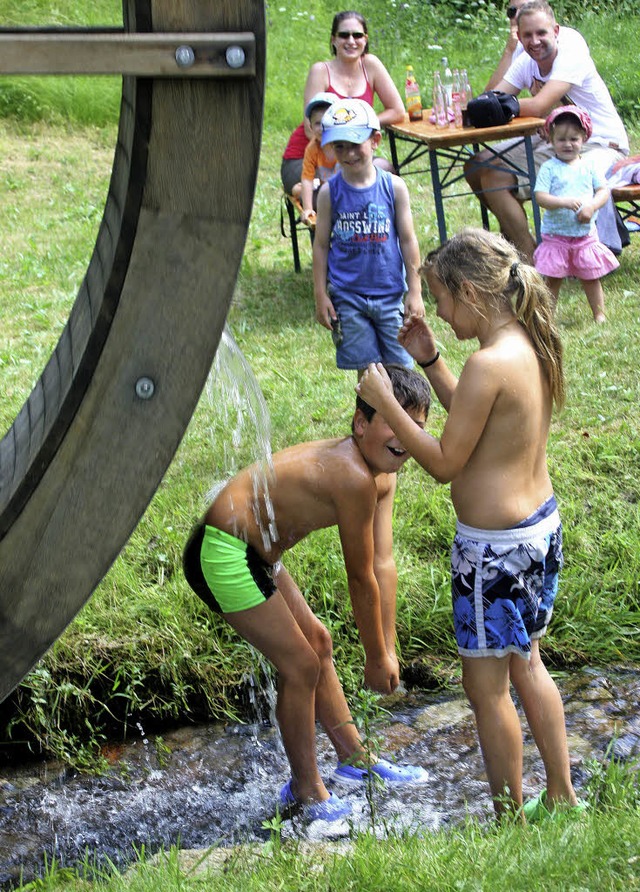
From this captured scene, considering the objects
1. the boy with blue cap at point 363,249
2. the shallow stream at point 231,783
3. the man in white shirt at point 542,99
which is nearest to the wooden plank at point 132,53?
the shallow stream at point 231,783

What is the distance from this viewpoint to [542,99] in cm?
712

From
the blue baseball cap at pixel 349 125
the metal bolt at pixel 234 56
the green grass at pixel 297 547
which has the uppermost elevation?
the blue baseball cap at pixel 349 125

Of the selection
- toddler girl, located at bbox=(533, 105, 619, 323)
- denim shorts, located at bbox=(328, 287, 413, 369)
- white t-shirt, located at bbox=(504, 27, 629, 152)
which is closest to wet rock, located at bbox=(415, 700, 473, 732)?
denim shorts, located at bbox=(328, 287, 413, 369)

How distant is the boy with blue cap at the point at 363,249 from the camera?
489 cm

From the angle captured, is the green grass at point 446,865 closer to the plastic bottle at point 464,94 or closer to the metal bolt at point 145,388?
the metal bolt at point 145,388

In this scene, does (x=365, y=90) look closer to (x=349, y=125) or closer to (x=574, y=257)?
(x=574, y=257)

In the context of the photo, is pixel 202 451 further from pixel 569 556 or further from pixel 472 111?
pixel 472 111

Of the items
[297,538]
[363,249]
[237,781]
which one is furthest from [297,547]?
[363,249]

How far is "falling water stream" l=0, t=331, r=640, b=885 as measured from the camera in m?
3.39

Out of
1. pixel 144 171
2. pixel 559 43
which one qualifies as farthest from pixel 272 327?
pixel 144 171

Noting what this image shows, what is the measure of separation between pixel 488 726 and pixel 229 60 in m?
1.91

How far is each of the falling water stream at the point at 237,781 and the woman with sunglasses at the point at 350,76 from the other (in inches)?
160

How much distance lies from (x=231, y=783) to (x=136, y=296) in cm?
225

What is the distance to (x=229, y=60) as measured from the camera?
1.74m
